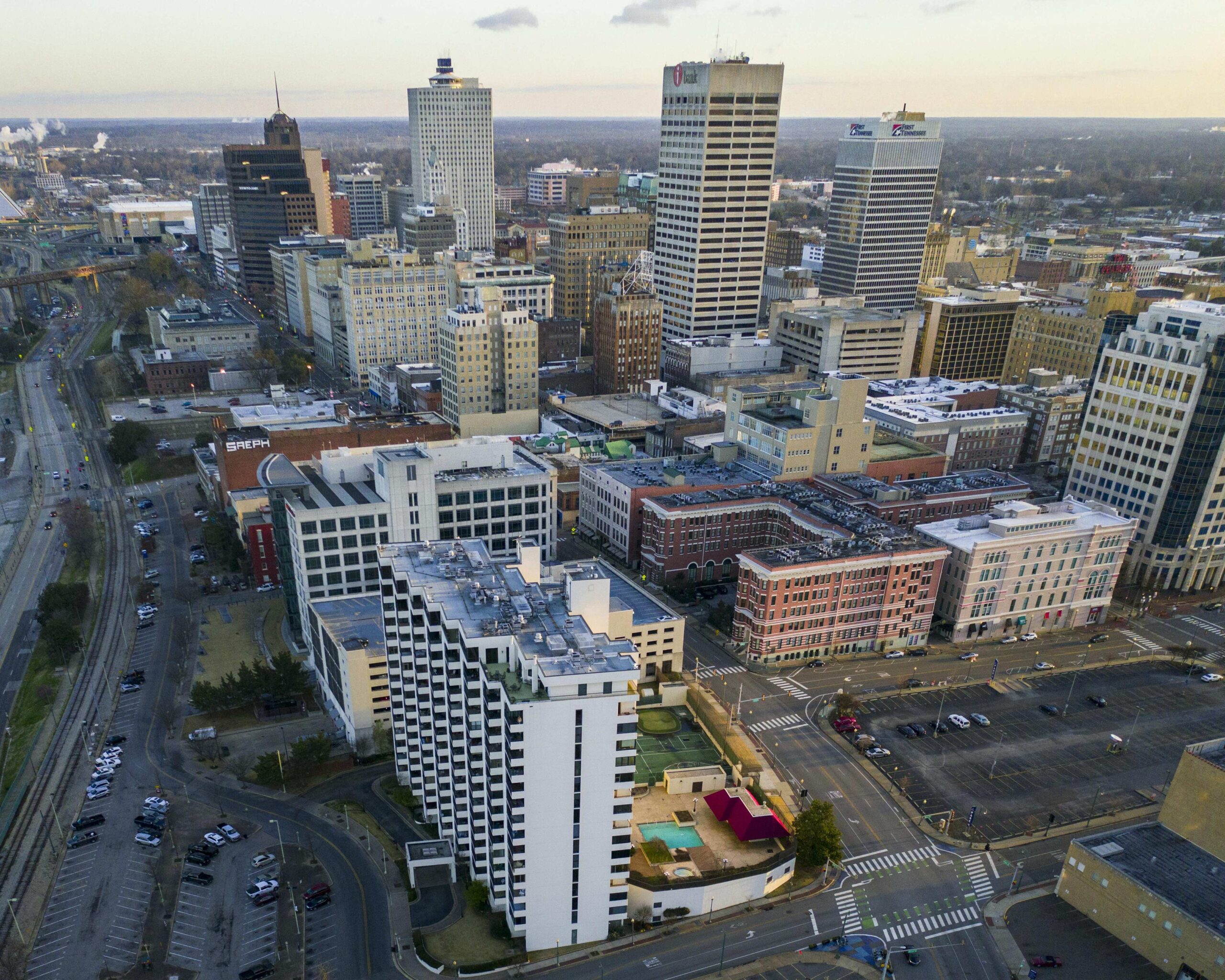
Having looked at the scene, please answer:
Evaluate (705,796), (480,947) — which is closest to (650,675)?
(705,796)

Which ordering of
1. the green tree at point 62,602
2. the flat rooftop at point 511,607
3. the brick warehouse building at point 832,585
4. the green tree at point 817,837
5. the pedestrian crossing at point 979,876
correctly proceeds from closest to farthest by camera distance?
the flat rooftop at point 511,607 → the pedestrian crossing at point 979,876 → the green tree at point 817,837 → the brick warehouse building at point 832,585 → the green tree at point 62,602

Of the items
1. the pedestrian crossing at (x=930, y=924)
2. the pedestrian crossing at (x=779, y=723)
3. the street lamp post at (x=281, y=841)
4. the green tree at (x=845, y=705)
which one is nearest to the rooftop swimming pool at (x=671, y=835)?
the pedestrian crossing at (x=930, y=924)

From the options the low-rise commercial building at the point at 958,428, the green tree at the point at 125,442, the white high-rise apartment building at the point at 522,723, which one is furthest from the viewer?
the green tree at the point at 125,442

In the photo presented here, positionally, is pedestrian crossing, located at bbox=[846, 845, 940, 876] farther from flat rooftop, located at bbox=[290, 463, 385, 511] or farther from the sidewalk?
flat rooftop, located at bbox=[290, 463, 385, 511]

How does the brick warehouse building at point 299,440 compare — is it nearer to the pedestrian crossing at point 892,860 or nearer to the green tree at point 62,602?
the green tree at point 62,602

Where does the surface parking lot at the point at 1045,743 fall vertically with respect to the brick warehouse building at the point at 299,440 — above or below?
below
